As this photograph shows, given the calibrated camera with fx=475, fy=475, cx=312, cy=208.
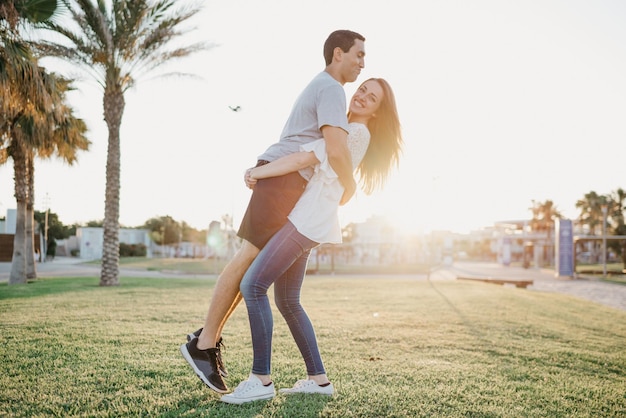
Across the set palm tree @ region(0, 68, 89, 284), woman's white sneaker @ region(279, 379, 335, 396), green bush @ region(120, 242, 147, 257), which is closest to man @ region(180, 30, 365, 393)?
woman's white sneaker @ region(279, 379, 335, 396)

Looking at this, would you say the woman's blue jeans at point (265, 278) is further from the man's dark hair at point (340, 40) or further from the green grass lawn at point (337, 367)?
the man's dark hair at point (340, 40)

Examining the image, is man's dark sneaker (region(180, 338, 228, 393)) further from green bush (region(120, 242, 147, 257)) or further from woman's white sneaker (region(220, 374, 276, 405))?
green bush (region(120, 242, 147, 257))

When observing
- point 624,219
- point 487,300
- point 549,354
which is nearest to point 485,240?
point 624,219

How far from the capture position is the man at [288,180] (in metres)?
2.43

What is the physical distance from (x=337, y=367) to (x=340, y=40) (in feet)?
7.32

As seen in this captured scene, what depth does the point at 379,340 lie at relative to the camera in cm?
485

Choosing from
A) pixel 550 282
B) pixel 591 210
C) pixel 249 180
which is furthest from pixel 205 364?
pixel 591 210

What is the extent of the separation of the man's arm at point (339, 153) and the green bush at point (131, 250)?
175 feet

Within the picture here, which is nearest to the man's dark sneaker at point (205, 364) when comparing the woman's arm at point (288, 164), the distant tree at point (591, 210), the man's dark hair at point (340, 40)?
the woman's arm at point (288, 164)

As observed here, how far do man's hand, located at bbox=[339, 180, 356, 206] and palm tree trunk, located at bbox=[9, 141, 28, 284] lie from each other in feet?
44.4

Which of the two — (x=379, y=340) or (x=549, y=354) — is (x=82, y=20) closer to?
(x=379, y=340)

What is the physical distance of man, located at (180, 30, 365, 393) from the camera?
7.97ft

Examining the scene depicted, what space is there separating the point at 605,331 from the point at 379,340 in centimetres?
431

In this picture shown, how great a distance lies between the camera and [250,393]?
7.90 feet
